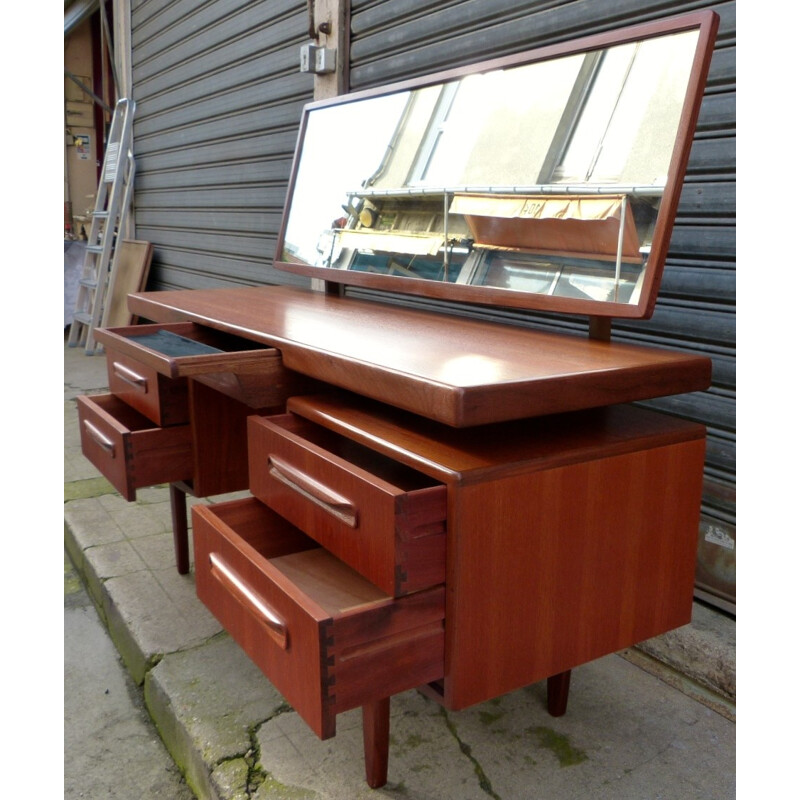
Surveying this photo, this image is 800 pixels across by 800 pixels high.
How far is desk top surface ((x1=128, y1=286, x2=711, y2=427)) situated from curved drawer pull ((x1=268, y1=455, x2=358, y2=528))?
16 cm

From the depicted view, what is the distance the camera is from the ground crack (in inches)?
53.6

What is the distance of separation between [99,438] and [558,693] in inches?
45.6

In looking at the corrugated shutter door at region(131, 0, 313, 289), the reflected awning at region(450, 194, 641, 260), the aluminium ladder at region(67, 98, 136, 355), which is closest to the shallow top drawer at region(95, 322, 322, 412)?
the reflected awning at region(450, 194, 641, 260)

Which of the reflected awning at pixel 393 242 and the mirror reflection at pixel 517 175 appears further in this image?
the reflected awning at pixel 393 242

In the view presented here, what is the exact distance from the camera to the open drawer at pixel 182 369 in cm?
141

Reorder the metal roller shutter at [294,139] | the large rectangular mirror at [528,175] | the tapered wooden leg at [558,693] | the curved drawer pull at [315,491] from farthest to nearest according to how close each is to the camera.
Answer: the metal roller shutter at [294,139] → the tapered wooden leg at [558,693] → the large rectangular mirror at [528,175] → the curved drawer pull at [315,491]

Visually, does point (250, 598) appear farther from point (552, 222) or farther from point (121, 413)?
point (121, 413)

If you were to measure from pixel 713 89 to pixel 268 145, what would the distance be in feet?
7.94

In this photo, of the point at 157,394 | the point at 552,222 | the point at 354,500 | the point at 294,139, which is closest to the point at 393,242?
the point at 552,222

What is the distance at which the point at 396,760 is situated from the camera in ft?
4.73

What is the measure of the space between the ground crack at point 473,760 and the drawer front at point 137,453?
78cm

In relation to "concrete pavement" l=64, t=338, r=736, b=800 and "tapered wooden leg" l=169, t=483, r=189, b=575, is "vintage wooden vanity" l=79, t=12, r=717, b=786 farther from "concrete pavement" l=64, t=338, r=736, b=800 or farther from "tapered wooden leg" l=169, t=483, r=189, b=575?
"tapered wooden leg" l=169, t=483, r=189, b=575

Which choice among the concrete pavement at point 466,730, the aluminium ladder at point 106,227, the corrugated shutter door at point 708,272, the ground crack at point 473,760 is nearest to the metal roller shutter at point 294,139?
the corrugated shutter door at point 708,272

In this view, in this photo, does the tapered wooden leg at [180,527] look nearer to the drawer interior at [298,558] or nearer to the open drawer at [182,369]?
the open drawer at [182,369]
